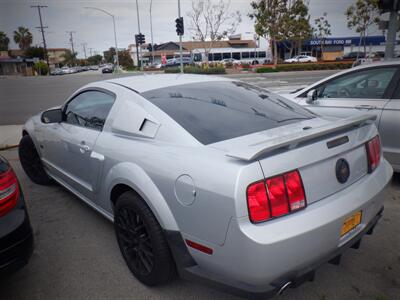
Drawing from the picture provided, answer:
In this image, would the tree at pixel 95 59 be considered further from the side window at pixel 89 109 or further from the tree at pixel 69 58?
the side window at pixel 89 109

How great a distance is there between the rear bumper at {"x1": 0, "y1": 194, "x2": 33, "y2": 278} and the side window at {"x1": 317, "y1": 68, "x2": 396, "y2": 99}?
→ 412 cm

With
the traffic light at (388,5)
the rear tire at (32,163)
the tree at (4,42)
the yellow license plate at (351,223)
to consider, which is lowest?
the rear tire at (32,163)

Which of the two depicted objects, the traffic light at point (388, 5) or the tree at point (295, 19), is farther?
the tree at point (295, 19)

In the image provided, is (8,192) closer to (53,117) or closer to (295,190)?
(53,117)

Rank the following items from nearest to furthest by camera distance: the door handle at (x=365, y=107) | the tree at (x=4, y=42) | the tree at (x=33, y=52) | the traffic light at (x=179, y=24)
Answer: the door handle at (x=365, y=107), the traffic light at (x=179, y=24), the tree at (x=4, y=42), the tree at (x=33, y=52)

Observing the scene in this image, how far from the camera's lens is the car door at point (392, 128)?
3.95 m

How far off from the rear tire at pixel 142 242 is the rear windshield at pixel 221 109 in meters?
0.68

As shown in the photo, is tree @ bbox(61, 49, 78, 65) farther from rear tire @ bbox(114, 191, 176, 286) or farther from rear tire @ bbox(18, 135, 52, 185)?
rear tire @ bbox(114, 191, 176, 286)

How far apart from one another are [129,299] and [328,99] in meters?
3.64

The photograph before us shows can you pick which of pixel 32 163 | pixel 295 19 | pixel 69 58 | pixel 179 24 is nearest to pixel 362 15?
pixel 295 19

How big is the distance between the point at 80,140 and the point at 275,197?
2.13 meters

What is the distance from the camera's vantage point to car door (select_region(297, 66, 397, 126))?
4156 millimetres

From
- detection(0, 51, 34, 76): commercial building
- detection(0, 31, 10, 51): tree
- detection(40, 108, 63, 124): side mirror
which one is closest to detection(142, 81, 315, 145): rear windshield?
detection(40, 108, 63, 124): side mirror

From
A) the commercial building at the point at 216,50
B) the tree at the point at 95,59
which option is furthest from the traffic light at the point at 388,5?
the tree at the point at 95,59
